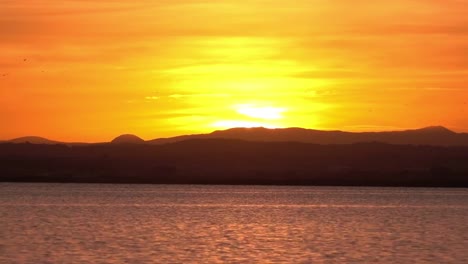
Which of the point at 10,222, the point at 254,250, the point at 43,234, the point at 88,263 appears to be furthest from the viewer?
the point at 10,222

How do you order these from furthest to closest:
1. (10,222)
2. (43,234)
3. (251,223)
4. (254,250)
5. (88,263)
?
(251,223) < (10,222) < (43,234) < (254,250) < (88,263)

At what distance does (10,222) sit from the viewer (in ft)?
385

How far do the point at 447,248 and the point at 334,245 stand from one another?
32.4 ft

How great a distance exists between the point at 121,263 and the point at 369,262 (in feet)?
59.5

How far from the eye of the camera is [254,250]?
80.8 metres

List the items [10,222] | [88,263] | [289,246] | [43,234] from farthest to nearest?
[10,222] → [43,234] → [289,246] → [88,263]

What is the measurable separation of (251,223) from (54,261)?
56760 mm

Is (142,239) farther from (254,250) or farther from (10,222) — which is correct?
(10,222)

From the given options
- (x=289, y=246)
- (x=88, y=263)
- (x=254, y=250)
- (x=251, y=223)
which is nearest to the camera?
(x=88, y=263)

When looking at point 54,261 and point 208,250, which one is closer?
point 54,261

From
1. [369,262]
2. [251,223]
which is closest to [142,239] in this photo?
[369,262]

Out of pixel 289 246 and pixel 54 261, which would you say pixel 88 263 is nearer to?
pixel 54 261

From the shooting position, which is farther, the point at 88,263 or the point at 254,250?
the point at 254,250

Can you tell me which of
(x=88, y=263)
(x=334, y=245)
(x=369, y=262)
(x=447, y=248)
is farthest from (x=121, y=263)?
A: (x=447, y=248)
